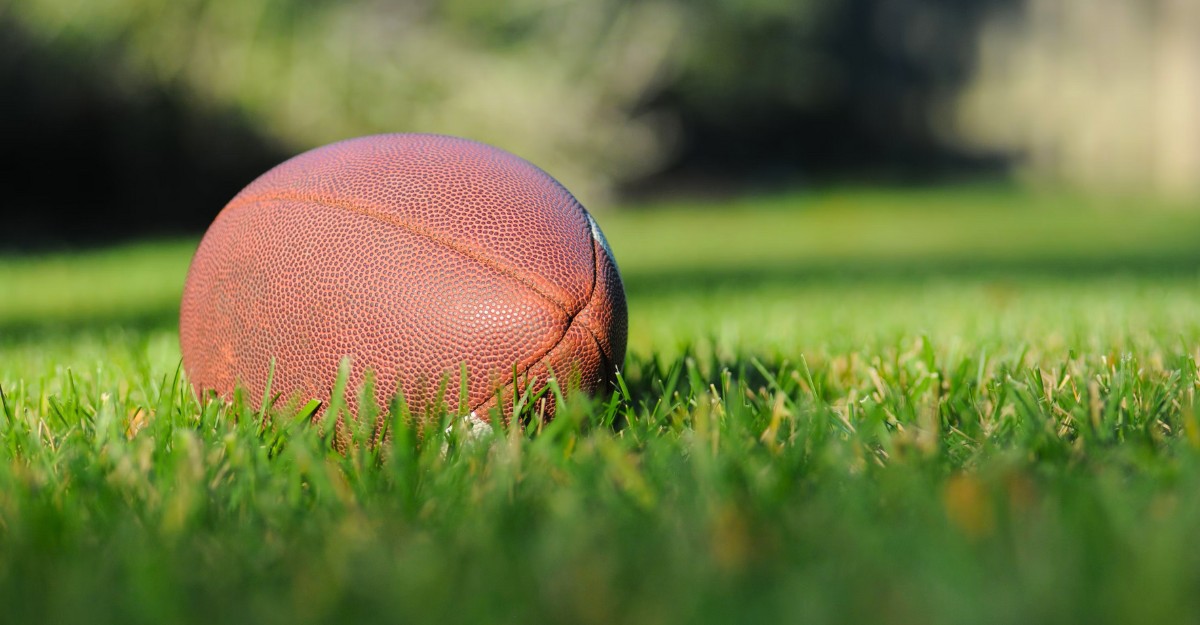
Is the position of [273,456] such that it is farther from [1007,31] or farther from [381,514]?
[1007,31]

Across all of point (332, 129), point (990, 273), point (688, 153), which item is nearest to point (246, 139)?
point (332, 129)

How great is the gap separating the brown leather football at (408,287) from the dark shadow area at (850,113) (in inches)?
533

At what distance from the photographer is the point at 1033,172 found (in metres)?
16.4

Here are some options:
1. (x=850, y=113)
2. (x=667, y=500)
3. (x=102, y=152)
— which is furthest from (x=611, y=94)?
(x=667, y=500)

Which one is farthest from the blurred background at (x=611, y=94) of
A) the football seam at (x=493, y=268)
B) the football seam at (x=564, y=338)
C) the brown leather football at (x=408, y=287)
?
the football seam at (x=564, y=338)

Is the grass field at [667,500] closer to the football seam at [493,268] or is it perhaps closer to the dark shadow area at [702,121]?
the football seam at [493,268]

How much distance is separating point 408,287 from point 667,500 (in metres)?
0.76

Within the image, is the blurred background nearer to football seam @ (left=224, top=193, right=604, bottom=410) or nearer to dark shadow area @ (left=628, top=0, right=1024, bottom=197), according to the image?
dark shadow area @ (left=628, top=0, right=1024, bottom=197)

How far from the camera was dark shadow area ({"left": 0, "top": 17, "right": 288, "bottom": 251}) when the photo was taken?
9422 mm

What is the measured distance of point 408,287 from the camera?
86.8 inches

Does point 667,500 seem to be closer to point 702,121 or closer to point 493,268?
point 493,268

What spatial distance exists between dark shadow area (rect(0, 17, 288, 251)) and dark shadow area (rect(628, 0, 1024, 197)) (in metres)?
6.86

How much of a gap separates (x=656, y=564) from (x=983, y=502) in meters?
0.48

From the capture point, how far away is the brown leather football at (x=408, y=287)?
2.19 meters
